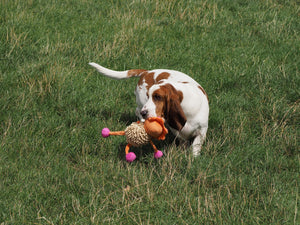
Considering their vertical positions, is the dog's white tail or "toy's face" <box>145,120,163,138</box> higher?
"toy's face" <box>145,120,163,138</box>

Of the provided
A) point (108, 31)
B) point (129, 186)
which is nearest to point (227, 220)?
point (129, 186)

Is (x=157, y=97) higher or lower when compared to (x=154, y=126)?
higher

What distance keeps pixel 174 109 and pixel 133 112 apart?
1.06 meters

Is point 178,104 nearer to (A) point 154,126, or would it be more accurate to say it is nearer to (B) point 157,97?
(B) point 157,97

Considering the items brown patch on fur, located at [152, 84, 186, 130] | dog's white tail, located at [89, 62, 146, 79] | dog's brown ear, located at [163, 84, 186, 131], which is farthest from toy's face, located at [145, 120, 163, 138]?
dog's white tail, located at [89, 62, 146, 79]

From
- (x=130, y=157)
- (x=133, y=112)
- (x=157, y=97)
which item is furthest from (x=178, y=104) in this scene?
(x=133, y=112)

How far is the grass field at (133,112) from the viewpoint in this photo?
10.3ft

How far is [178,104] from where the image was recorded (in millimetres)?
3621

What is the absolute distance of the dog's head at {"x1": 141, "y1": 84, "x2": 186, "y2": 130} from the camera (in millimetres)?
3494

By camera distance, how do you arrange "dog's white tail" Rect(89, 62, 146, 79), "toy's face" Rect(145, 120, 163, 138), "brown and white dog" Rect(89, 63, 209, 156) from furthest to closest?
"dog's white tail" Rect(89, 62, 146, 79) < "brown and white dog" Rect(89, 63, 209, 156) < "toy's face" Rect(145, 120, 163, 138)

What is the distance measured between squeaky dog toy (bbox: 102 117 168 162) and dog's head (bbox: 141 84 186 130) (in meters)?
0.07

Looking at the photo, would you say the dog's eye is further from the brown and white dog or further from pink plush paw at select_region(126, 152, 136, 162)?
pink plush paw at select_region(126, 152, 136, 162)

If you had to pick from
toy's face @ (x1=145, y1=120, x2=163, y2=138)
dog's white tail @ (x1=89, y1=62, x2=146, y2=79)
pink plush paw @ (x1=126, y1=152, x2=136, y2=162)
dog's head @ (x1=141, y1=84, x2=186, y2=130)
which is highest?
dog's head @ (x1=141, y1=84, x2=186, y2=130)

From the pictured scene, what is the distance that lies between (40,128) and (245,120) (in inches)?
82.0
